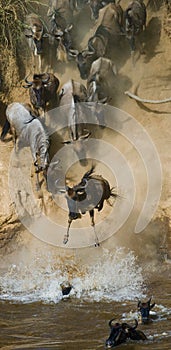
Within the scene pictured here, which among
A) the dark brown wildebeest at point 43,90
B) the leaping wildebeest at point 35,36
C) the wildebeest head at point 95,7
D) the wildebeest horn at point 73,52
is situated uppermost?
the wildebeest head at point 95,7

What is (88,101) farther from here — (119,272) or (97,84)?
(119,272)

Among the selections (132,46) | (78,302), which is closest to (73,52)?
(132,46)

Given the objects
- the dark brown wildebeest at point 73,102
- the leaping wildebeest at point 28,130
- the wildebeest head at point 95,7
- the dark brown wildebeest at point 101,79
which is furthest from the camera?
the wildebeest head at point 95,7

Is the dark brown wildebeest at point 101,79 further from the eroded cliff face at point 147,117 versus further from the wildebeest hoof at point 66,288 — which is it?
the wildebeest hoof at point 66,288

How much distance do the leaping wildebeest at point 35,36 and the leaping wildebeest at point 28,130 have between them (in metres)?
1.42

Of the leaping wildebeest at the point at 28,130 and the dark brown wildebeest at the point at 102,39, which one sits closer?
the leaping wildebeest at the point at 28,130

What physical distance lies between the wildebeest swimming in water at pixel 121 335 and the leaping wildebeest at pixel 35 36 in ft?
25.4

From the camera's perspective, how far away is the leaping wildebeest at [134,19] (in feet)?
42.7

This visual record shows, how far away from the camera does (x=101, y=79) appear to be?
41.2ft

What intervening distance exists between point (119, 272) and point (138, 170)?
87.7 inches

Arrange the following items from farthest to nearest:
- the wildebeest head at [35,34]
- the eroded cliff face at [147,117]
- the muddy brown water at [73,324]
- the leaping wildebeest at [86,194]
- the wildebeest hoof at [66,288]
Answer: the wildebeest head at [35,34]
the eroded cliff face at [147,117]
the leaping wildebeest at [86,194]
the wildebeest hoof at [66,288]
the muddy brown water at [73,324]

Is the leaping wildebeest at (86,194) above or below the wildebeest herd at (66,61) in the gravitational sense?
below

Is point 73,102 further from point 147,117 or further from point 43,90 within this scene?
point 147,117

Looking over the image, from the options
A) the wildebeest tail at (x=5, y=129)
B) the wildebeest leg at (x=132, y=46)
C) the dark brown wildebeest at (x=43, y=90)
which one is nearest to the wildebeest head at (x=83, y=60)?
the dark brown wildebeest at (x=43, y=90)
